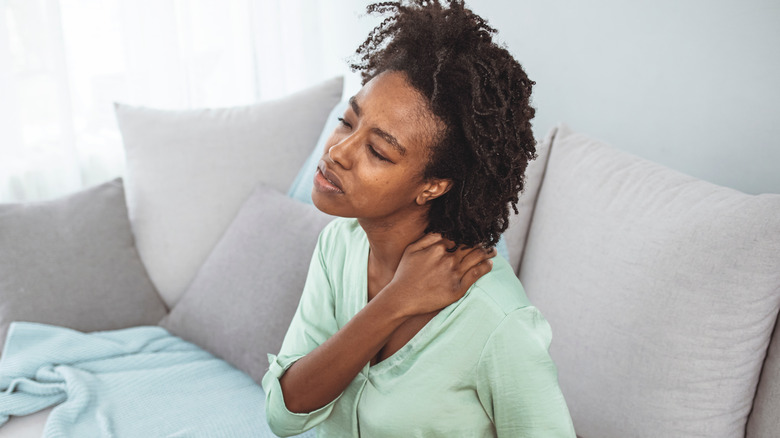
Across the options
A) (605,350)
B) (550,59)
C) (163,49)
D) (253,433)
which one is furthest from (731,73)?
(163,49)

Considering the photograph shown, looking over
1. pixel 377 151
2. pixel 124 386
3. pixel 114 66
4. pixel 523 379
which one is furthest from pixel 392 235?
pixel 114 66

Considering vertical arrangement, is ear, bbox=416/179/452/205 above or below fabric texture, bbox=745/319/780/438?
above

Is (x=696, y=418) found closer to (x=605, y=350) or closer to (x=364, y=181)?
(x=605, y=350)

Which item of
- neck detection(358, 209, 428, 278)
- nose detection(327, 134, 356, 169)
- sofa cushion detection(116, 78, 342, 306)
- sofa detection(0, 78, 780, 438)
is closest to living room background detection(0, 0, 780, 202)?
sofa detection(0, 78, 780, 438)

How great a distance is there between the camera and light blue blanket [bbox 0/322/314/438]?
1391 mm

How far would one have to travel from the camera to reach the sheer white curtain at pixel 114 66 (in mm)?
2082

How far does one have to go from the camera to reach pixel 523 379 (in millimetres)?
906

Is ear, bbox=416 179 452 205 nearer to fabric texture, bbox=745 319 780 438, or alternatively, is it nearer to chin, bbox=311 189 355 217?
chin, bbox=311 189 355 217

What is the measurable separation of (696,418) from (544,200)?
0.54 metres

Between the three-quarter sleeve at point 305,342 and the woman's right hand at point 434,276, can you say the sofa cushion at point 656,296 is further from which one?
the three-quarter sleeve at point 305,342

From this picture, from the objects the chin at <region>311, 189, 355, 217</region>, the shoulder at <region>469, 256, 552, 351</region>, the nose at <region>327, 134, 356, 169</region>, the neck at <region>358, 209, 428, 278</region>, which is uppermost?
the nose at <region>327, 134, 356, 169</region>

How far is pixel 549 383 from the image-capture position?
91 centimetres

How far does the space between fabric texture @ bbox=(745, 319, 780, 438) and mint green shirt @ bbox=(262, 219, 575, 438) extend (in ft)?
1.39

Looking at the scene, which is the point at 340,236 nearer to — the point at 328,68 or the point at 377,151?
the point at 377,151
